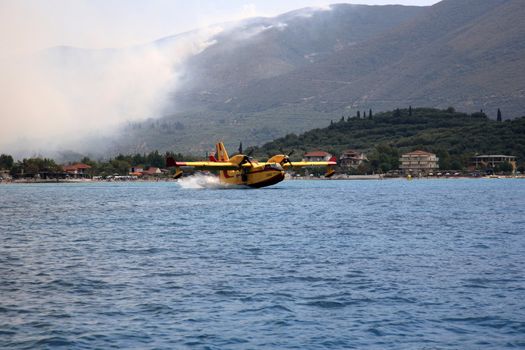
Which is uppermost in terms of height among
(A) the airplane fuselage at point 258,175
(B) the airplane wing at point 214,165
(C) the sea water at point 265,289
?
(B) the airplane wing at point 214,165

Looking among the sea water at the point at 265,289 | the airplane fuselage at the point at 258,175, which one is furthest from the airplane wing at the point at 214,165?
the sea water at the point at 265,289

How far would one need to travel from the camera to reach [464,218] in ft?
253

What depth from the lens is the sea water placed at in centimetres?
2544

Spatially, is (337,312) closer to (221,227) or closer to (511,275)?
(511,275)

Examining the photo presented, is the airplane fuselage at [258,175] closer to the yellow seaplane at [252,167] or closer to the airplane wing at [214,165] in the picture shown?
the yellow seaplane at [252,167]

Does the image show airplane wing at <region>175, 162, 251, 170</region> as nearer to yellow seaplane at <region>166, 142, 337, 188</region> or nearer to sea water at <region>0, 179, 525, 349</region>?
yellow seaplane at <region>166, 142, 337, 188</region>

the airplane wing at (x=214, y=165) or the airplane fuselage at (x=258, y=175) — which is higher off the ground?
the airplane wing at (x=214, y=165)

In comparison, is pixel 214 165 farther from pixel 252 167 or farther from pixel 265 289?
pixel 265 289

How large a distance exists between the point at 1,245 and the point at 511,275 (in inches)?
1317

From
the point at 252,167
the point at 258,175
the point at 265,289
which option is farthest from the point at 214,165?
the point at 265,289

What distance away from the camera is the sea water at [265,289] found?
25.4m

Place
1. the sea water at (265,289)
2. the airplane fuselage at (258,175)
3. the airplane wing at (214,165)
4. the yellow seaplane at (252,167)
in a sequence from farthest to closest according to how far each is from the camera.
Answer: the airplane wing at (214,165) → the yellow seaplane at (252,167) → the airplane fuselage at (258,175) → the sea water at (265,289)

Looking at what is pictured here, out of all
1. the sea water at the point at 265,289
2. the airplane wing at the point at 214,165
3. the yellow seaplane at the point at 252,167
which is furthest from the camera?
the airplane wing at the point at 214,165

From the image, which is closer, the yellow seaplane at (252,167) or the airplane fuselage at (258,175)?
the airplane fuselage at (258,175)
